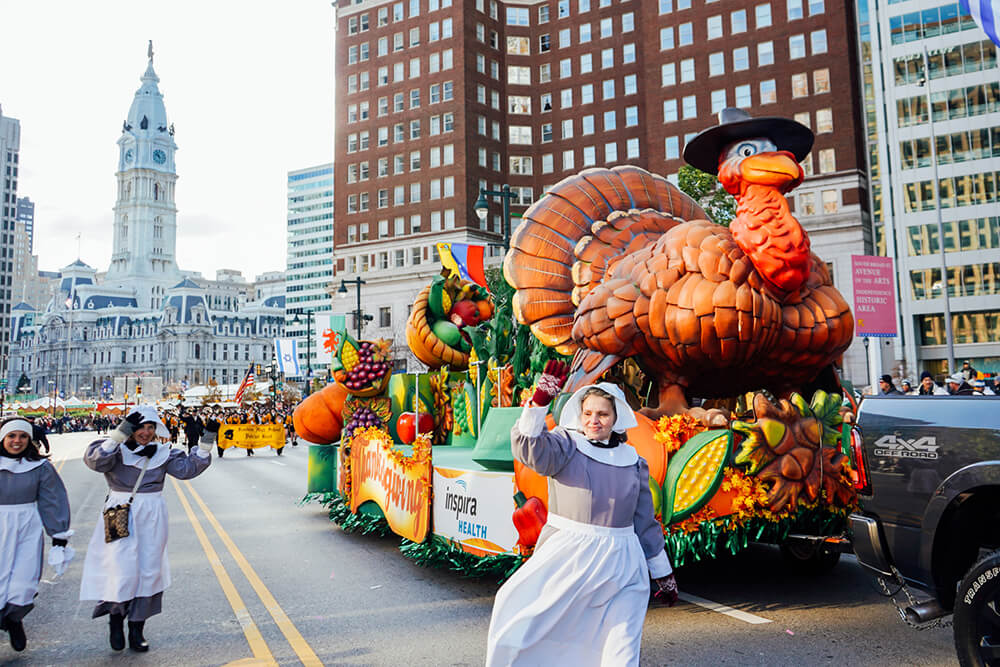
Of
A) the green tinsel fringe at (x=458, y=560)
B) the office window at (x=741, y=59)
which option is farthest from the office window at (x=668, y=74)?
the green tinsel fringe at (x=458, y=560)

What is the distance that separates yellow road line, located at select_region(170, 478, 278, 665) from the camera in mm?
5565

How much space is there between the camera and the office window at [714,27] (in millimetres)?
49656

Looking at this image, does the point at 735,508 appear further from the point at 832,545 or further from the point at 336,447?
the point at 336,447

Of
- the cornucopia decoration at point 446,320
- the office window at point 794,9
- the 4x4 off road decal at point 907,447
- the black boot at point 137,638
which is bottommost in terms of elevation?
the black boot at point 137,638

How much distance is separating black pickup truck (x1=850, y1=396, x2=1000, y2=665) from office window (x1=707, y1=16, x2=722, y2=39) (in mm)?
50384

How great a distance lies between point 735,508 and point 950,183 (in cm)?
4487

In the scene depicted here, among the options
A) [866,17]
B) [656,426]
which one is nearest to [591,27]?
[866,17]

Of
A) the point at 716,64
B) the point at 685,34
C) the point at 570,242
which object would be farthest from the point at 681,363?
the point at 685,34

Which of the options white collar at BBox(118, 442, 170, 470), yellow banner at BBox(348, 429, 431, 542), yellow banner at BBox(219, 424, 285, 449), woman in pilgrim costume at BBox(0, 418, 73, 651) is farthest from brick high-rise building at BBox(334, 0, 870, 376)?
woman in pilgrim costume at BBox(0, 418, 73, 651)

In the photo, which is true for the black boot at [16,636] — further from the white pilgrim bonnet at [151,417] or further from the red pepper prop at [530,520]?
the red pepper prop at [530,520]

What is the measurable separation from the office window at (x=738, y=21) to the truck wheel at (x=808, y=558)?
157 ft

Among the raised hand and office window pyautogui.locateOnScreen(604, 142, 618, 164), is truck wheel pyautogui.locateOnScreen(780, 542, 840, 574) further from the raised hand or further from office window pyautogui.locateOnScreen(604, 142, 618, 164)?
office window pyautogui.locateOnScreen(604, 142, 618, 164)

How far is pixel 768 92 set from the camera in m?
47.8

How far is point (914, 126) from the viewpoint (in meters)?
44.7
